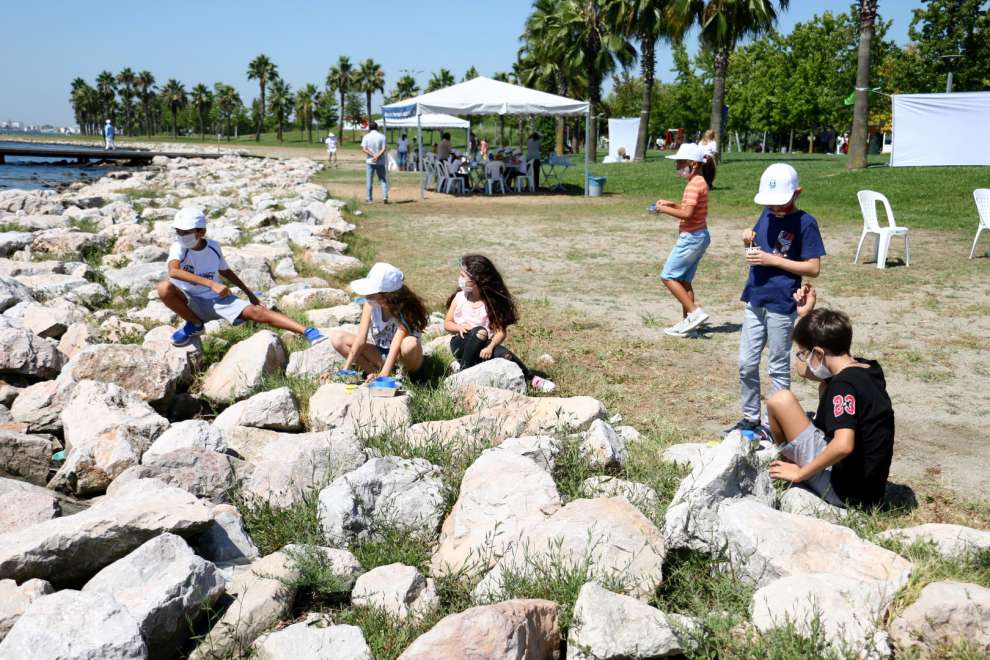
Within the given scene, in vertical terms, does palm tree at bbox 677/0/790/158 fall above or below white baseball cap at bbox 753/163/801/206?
above

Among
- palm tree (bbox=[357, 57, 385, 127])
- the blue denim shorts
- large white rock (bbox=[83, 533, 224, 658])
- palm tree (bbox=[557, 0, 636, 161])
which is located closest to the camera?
large white rock (bbox=[83, 533, 224, 658])

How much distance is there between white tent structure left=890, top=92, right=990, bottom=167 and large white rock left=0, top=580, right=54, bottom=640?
23.4 m

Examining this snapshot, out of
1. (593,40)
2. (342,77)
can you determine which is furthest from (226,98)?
(593,40)

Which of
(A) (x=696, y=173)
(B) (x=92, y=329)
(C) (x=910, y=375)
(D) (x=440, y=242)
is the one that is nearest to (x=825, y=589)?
(C) (x=910, y=375)

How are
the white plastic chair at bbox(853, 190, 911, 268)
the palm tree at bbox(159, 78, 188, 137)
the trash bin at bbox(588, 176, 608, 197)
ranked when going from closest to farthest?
the white plastic chair at bbox(853, 190, 911, 268)
the trash bin at bbox(588, 176, 608, 197)
the palm tree at bbox(159, 78, 188, 137)

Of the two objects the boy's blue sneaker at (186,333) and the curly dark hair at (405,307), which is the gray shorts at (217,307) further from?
the curly dark hair at (405,307)

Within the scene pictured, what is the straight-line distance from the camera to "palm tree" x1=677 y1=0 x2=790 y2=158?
2722 centimetres

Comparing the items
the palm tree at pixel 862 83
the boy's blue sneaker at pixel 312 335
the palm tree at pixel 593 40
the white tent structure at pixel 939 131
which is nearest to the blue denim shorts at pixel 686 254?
the boy's blue sneaker at pixel 312 335

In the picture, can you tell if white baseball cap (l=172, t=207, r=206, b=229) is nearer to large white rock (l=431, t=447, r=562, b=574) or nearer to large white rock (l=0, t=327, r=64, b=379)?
large white rock (l=0, t=327, r=64, b=379)

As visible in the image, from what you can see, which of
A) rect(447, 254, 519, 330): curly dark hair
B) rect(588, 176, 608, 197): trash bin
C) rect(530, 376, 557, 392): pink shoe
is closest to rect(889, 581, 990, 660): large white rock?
rect(530, 376, 557, 392): pink shoe

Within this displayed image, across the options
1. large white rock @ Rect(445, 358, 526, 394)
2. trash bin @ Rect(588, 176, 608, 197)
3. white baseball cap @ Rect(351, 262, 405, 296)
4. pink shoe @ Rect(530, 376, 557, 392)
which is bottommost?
pink shoe @ Rect(530, 376, 557, 392)

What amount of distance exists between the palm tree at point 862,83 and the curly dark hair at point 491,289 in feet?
58.5

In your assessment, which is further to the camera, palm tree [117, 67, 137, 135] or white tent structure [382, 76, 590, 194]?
palm tree [117, 67, 137, 135]

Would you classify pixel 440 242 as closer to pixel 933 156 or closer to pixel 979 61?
pixel 933 156
